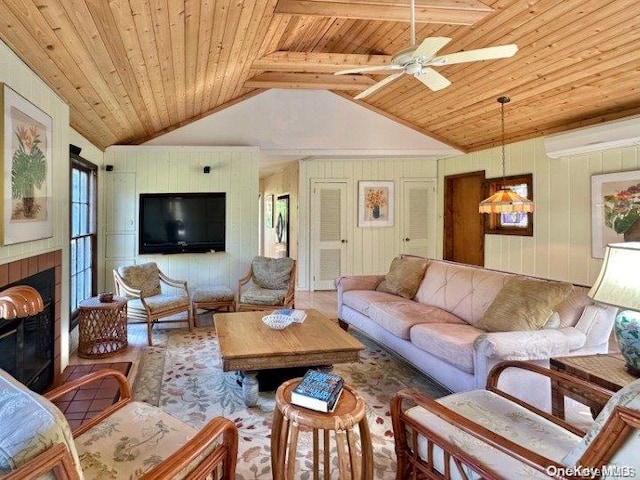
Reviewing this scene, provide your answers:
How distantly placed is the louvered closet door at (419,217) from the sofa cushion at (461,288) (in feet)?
10.5

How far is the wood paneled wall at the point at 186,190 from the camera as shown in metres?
5.20

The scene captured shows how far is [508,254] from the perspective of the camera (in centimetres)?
589

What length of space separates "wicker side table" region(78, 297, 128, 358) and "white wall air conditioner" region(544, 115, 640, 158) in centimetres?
523

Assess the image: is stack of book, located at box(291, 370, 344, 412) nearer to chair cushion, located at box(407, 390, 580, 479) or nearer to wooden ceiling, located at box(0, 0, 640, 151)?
chair cushion, located at box(407, 390, 580, 479)

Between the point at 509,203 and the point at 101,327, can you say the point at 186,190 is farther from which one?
the point at 509,203

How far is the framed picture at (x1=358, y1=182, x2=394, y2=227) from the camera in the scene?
7250 millimetres

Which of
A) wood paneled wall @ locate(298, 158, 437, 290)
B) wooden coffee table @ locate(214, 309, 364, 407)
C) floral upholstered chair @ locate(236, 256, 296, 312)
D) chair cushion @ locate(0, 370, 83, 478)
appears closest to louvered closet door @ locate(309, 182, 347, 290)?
wood paneled wall @ locate(298, 158, 437, 290)

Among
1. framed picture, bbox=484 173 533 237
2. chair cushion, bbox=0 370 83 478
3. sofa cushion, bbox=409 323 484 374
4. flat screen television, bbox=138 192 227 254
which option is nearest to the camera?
chair cushion, bbox=0 370 83 478

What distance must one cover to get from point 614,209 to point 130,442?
5066 millimetres

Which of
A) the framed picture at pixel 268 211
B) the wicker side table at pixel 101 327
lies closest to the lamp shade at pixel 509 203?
the wicker side table at pixel 101 327

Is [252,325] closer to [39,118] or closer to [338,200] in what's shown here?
[39,118]

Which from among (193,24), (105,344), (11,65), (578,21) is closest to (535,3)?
(578,21)

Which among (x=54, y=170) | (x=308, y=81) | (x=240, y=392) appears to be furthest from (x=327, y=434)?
(x=308, y=81)

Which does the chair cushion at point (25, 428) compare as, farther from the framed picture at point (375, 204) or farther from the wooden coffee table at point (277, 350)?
the framed picture at point (375, 204)
